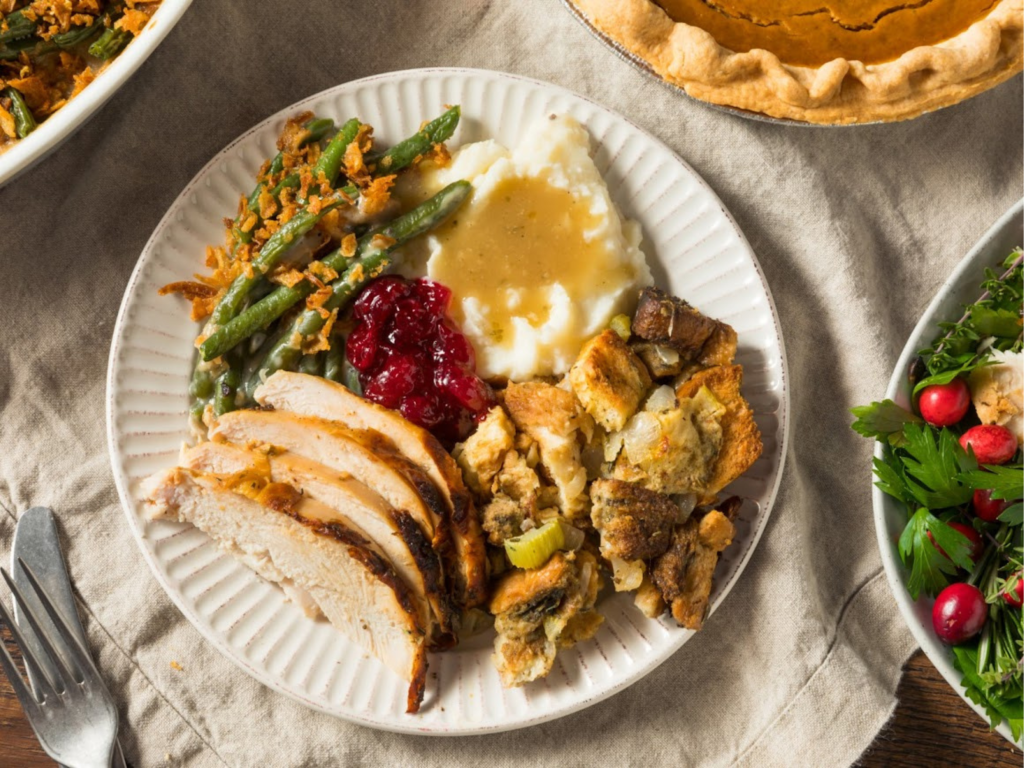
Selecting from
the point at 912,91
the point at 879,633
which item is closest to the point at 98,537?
the point at 879,633

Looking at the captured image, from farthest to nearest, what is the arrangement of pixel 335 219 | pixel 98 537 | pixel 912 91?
pixel 98 537 < pixel 335 219 < pixel 912 91

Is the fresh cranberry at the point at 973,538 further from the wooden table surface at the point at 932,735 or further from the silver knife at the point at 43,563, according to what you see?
the silver knife at the point at 43,563

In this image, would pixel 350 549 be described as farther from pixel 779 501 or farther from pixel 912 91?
pixel 912 91

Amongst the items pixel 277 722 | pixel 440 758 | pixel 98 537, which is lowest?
pixel 440 758

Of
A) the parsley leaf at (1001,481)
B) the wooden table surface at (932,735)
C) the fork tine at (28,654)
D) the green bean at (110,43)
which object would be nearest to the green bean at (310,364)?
the green bean at (110,43)

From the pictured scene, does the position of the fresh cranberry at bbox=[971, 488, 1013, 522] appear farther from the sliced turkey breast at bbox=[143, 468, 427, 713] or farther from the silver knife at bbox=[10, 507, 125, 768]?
the silver knife at bbox=[10, 507, 125, 768]

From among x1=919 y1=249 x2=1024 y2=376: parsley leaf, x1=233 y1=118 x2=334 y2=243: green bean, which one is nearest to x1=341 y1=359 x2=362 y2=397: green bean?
x1=233 y1=118 x2=334 y2=243: green bean
